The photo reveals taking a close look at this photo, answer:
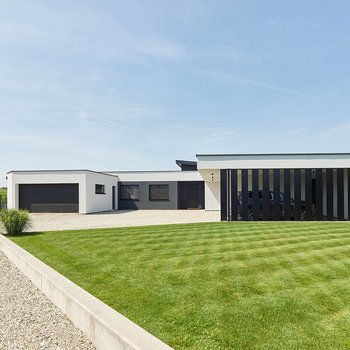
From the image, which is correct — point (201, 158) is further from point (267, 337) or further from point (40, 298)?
point (267, 337)

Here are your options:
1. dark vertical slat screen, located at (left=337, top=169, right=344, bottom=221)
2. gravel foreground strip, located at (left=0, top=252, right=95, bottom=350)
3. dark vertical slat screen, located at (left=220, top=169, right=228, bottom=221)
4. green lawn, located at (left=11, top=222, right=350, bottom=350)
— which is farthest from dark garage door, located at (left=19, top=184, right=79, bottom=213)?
gravel foreground strip, located at (left=0, top=252, right=95, bottom=350)

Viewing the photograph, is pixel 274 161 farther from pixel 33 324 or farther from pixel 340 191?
pixel 33 324

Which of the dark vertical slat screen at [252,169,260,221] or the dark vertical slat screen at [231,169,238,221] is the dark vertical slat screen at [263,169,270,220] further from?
Answer: the dark vertical slat screen at [231,169,238,221]

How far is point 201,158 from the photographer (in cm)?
1599

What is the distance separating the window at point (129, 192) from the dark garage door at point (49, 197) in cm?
668

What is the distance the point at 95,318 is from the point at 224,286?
2287mm

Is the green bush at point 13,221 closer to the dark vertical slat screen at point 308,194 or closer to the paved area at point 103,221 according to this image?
the paved area at point 103,221

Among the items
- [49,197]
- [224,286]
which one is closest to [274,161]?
[224,286]

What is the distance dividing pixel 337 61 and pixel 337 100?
447cm

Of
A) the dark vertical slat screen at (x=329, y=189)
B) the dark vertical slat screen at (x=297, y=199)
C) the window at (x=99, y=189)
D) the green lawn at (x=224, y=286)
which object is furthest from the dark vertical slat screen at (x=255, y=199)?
the window at (x=99, y=189)

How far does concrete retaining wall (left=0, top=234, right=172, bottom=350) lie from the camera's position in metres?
3.04

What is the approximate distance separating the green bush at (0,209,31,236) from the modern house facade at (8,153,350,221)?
878 centimetres

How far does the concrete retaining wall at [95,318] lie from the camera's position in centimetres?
304

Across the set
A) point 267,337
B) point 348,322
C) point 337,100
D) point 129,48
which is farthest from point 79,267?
point 337,100
